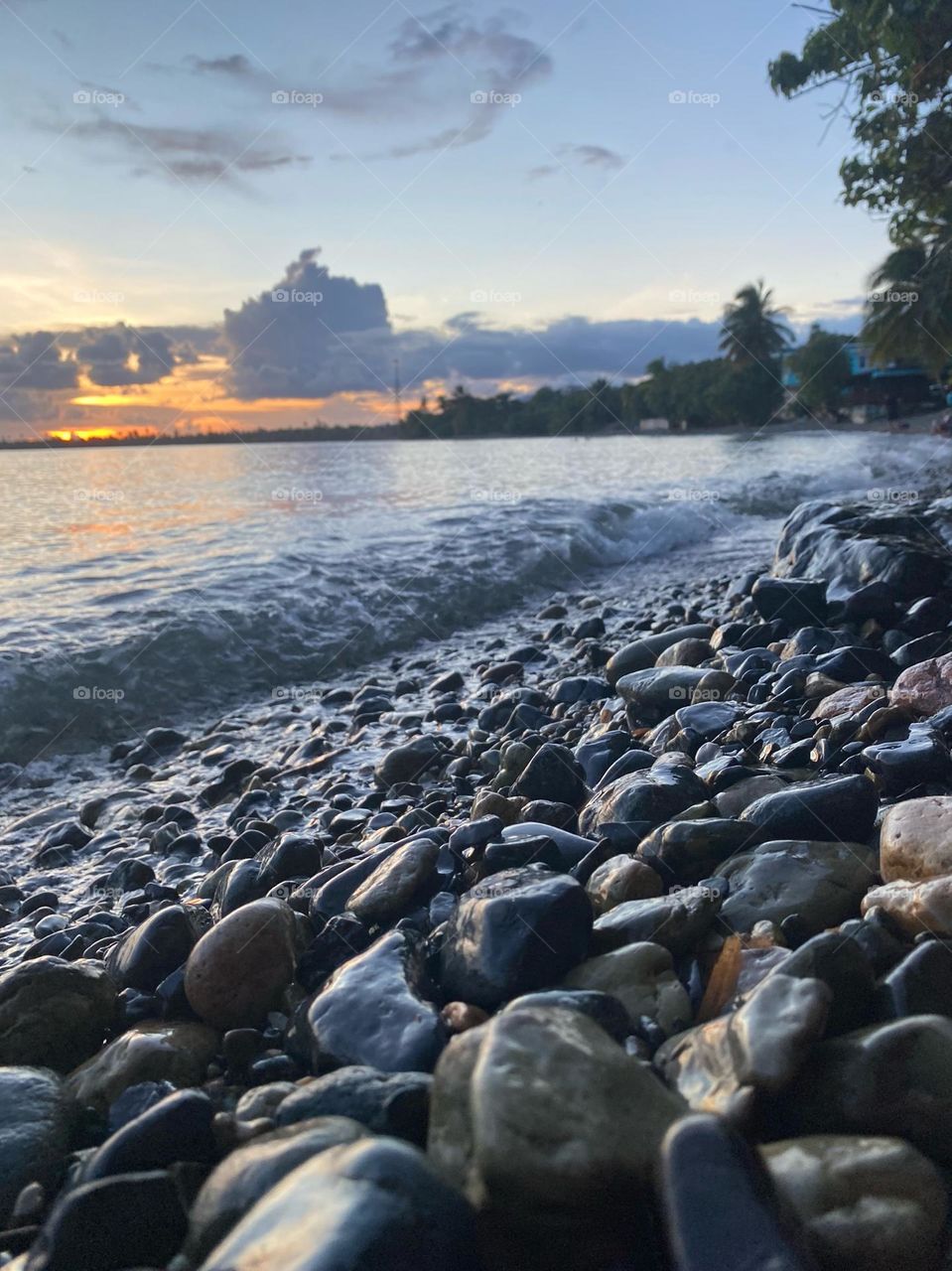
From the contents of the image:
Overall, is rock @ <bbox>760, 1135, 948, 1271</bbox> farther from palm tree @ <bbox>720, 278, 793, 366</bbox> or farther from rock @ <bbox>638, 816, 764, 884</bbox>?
palm tree @ <bbox>720, 278, 793, 366</bbox>

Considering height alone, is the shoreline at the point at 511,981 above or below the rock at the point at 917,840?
below

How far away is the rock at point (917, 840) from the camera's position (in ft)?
7.34

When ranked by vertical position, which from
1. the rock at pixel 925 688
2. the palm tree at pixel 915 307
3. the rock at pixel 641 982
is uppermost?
the palm tree at pixel 915 307

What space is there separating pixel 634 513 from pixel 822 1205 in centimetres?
1440

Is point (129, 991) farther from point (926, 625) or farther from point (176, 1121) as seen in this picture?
point (926, 625)

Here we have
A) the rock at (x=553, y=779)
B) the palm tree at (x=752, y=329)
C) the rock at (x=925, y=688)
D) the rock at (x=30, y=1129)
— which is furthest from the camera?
the palm tree at (x=752, y=329)

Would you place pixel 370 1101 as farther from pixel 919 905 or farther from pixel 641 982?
pixel 919 905

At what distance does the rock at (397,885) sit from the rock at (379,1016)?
40 cm

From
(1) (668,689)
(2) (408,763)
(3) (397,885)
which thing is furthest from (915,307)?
(3) (397,885)

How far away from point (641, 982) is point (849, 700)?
7.33 ft

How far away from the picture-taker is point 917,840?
7.54ft

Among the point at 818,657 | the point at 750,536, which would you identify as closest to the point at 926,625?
the point at 818,657

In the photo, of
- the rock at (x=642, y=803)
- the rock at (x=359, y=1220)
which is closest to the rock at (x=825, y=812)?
the rock at (x=642, y=803)

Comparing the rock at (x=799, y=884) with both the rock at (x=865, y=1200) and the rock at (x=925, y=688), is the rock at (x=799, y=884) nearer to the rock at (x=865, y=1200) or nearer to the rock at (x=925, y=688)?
the rock at (x=865, y=1200)
